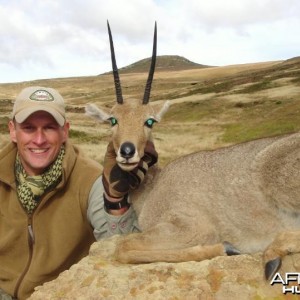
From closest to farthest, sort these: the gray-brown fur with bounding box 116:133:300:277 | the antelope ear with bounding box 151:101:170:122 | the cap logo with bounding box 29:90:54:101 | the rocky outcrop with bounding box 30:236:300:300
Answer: the rocky outcrop with bounding box 30:236:300:300 < the gray-brown fur with bounding box 116:133:300:277 < the cap logo with bounding box 29:90:54:101 < the antelope ear with bounding box 151:101:170:122

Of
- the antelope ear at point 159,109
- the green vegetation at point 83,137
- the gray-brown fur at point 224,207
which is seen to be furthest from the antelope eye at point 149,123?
the green vegetation at point 83,137

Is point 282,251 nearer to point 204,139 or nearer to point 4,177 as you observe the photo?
point 4,177

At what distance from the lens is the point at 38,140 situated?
842cm

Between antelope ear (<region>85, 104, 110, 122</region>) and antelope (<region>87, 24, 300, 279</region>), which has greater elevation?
antelope ear (<region>85, 104, 110, 122</region>)

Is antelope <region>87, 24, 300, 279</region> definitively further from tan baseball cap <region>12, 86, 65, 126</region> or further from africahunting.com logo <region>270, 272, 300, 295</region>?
tan baseball cap <region>12, 86, 65, 126</region>

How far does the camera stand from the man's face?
8.45 m

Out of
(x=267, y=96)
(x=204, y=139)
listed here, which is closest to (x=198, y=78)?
(x=267, y=96)

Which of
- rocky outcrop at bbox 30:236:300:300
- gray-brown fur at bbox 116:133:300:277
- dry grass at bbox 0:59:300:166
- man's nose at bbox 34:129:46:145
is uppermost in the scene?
man's nose at bbox 34:129:46:145

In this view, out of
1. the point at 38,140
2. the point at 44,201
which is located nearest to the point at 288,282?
the point at 44,201

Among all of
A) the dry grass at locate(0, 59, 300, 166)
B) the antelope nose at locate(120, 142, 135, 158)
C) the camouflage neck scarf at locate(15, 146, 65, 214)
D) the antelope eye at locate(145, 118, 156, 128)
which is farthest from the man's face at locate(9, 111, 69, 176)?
the dry grass at locate(0, 59, 300, 166)

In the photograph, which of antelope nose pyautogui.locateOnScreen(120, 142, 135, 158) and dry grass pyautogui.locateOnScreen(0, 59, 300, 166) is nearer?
antelope nose pyautogui.locateOnScreen(120, 142, 135, 158)

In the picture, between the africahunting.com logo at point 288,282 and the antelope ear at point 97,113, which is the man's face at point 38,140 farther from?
the africahunting.com logo at point 288,282

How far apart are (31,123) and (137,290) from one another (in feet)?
11.6

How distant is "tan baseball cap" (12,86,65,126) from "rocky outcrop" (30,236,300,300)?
2611mm
